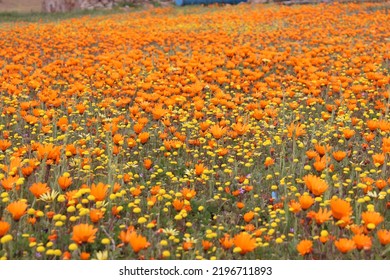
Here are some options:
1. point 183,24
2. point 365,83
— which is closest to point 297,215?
point 365,83

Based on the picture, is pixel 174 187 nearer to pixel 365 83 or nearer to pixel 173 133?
pixel 173 133

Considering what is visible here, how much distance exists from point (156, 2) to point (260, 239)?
85.4ft

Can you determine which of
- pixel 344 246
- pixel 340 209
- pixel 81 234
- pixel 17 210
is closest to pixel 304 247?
pixel 344 246

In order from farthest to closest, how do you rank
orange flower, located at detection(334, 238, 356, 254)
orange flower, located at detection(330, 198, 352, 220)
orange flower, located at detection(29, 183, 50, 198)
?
orange flower, located at detection(29, 183, 50, 198) → orange flower, located at detection(330, 198, 352, 220) → orange flower, located at detection(334, 238, 356, 254)

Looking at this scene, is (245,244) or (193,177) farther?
(193,177)

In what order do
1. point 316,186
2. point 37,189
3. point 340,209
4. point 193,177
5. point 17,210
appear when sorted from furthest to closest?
point 193,177 < point 37,189 < point 316,186 < point 17,210 < point 340,209

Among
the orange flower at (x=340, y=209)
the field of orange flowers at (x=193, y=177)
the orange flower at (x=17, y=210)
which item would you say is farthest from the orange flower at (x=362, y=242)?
the orange flower at (x=17, y=210)

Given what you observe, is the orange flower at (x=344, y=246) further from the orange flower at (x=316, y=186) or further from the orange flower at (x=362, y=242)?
the orange flower at (x=316, y=186)

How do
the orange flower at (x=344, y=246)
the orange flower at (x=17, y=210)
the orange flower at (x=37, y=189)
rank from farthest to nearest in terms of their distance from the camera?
the orange flower at (x=37, y=189)
the orange flower at (x=17, y=210)
the orange flower at (x=344, y=246)

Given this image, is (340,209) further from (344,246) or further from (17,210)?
(17,210)

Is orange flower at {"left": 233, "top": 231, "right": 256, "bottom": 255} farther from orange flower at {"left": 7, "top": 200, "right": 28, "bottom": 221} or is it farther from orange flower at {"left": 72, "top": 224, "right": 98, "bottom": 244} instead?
orange flower at {"left": 7, "top": 200, "right": 28, "bottom": 221}

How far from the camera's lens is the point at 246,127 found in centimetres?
519

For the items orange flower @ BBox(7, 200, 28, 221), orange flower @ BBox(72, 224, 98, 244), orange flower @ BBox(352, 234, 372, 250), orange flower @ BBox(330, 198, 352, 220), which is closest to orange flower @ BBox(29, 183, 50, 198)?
orange flower @ BBox(7, 200, 28, 221)

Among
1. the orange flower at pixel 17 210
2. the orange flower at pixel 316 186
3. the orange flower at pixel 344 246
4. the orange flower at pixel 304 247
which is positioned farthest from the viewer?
the orange flower at pixel 316 186
